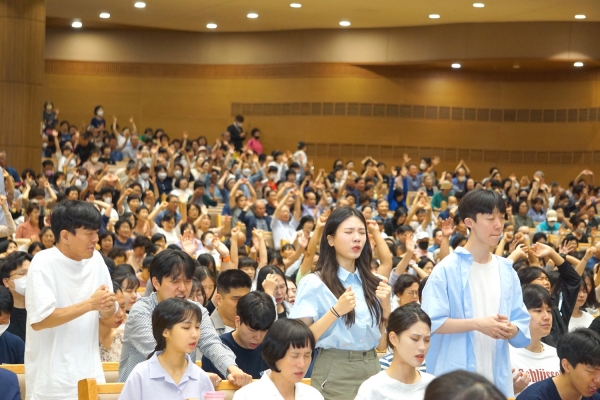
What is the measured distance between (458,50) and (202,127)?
6869mm

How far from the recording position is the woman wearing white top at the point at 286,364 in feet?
10.9

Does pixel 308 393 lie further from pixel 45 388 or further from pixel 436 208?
pixel 436 208

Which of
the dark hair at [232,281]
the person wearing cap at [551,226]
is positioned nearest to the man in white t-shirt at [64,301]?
the dark hair at [232,281]

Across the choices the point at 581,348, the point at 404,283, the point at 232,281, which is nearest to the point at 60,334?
the point at 232,281

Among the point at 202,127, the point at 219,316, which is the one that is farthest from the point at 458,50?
the point at 219,316

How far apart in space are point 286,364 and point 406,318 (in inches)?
21.2

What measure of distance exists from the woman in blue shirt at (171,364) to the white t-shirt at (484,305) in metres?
1.16

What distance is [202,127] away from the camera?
71.3ft

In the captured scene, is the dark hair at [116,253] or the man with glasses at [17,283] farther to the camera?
the dark hair at [116,253]

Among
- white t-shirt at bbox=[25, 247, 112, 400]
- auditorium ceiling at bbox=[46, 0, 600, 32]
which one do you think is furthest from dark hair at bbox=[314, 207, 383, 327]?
auditorium ceiling at bbox=[46, 0, 600, 32]

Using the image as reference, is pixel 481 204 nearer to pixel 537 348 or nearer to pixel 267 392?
pixel 267 392

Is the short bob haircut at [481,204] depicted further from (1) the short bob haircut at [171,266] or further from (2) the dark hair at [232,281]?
(2) the dark hair at [232,281]

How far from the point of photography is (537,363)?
454cm

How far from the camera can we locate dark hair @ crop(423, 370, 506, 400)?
1.72 metres
